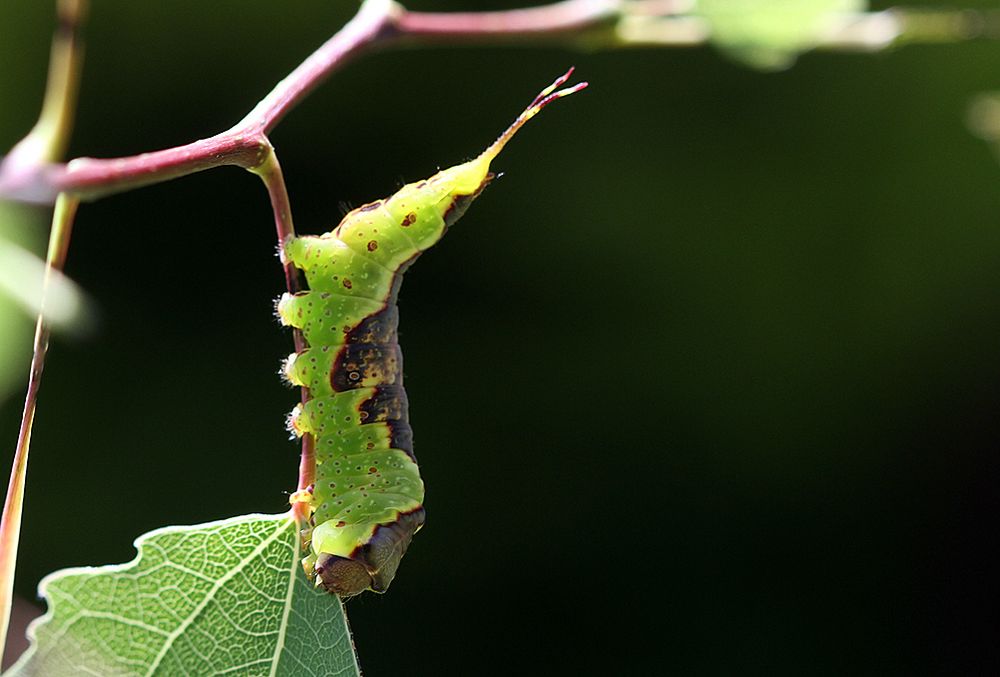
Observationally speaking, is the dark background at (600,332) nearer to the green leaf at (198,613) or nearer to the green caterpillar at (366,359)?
the green caterpillar at (366,359)

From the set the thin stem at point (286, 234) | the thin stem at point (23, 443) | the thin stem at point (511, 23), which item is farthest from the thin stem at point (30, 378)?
the thin stem at point (511, 23)

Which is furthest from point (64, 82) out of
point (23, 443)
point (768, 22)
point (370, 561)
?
point (768, 22)

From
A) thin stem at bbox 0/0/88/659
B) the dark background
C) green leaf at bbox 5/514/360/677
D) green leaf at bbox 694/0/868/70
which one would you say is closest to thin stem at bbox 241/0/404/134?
thin stem at bbox 0/0/88/659

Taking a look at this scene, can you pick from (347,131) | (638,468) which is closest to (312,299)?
(347,131)

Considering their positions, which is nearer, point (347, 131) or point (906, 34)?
point (906, 34)

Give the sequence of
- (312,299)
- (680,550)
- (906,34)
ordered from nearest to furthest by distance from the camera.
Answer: (312,299), (906,34), (680,550)

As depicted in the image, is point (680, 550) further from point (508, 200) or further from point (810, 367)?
point (508, 200)

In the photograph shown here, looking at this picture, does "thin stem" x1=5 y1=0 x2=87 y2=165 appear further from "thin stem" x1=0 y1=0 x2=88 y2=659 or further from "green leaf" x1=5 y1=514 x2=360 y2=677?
"green leaf" x1=5 y1=514 x2=360 y2=677

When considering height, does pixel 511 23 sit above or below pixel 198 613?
above

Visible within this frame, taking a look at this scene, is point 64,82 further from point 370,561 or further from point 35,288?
point 370,561
